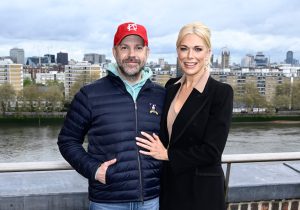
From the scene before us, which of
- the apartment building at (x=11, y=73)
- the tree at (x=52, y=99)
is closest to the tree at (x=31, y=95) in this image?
the tree at (x=52, y=99)

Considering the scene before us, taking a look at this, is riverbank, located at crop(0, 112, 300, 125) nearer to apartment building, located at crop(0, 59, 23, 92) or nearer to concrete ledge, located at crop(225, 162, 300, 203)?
apartment building, located at crop(0, 59, 23, 92)

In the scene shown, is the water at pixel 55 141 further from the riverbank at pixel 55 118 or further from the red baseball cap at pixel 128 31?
the red baseball cap at pixel 128 31

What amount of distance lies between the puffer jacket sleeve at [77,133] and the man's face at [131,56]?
6.4 inches

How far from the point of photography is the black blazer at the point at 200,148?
1350mm

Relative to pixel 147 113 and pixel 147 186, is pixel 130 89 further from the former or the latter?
pixel 147 186

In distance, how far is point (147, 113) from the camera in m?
1.44

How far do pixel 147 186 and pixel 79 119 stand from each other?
32 centimetres

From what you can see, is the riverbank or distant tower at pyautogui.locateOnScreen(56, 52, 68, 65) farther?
distant tower at pyautogui.locateOnScreen(56, 52, 68, 65)

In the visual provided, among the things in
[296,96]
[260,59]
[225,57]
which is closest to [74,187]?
[296,96]

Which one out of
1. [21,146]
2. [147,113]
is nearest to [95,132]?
[147,113]

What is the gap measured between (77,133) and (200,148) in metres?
0.42

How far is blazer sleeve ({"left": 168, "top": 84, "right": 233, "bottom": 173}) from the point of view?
1345mm

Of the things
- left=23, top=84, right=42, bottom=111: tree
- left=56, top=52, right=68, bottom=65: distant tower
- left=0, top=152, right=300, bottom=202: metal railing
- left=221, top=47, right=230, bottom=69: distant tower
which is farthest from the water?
left=56, top=52, right=68, bottom=65: distant tower

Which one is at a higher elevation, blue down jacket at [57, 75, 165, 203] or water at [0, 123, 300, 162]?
blue down jacket at [57, 75, 165, 203]
